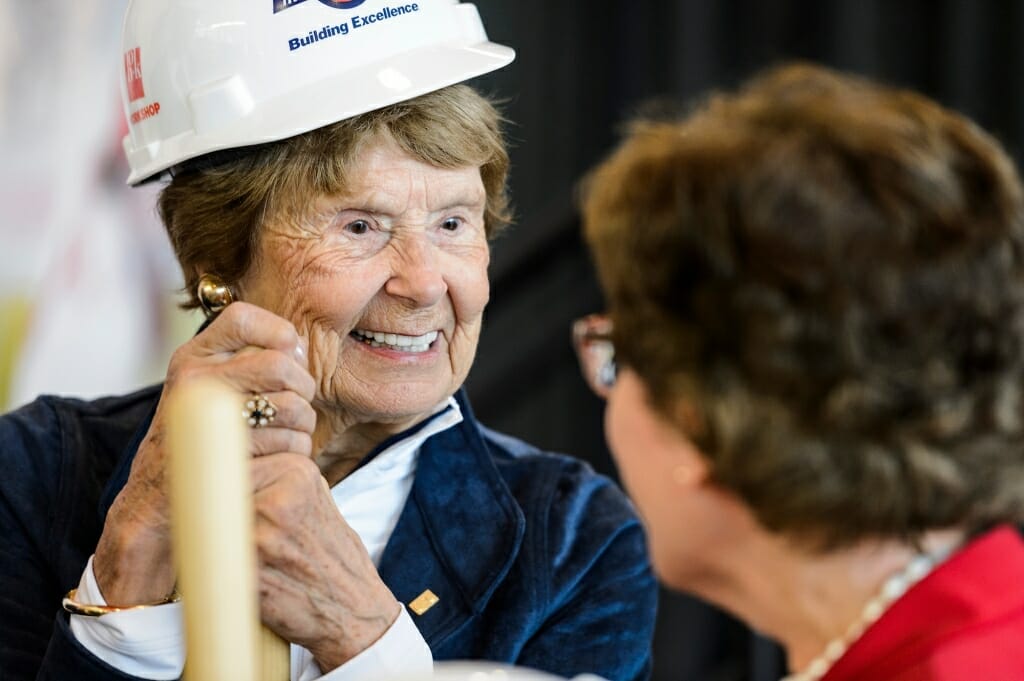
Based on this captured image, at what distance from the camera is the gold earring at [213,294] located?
5.92 feet

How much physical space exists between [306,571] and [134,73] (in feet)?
2.37

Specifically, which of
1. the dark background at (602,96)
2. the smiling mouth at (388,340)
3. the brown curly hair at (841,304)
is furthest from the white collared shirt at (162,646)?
the dark background at (602,96)

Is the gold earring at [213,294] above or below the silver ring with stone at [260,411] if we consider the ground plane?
above

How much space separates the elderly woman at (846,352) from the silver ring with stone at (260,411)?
0.51 m

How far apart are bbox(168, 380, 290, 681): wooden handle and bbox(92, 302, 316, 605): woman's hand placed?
662 millimetres

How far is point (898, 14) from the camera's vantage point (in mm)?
3180

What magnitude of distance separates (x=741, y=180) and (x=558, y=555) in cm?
82

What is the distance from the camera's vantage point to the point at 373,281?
173 cm

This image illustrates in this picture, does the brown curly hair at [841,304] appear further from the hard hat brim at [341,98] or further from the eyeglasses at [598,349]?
the hard hat brim at [341,98]

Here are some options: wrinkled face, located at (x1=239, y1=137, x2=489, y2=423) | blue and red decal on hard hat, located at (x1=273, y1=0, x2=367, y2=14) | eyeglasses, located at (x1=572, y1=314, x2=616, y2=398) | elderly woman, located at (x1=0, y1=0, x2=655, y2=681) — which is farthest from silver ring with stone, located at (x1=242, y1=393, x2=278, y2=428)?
blue and red decal on hard hat, located at (x1=273, y1=0, x2=367, y2=14)

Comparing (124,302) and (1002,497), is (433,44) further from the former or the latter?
(124,302)

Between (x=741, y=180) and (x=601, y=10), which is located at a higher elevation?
(x=741, y=180)

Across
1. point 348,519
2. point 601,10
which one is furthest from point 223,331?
point 601,10

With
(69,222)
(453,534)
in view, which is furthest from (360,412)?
(69,222)
